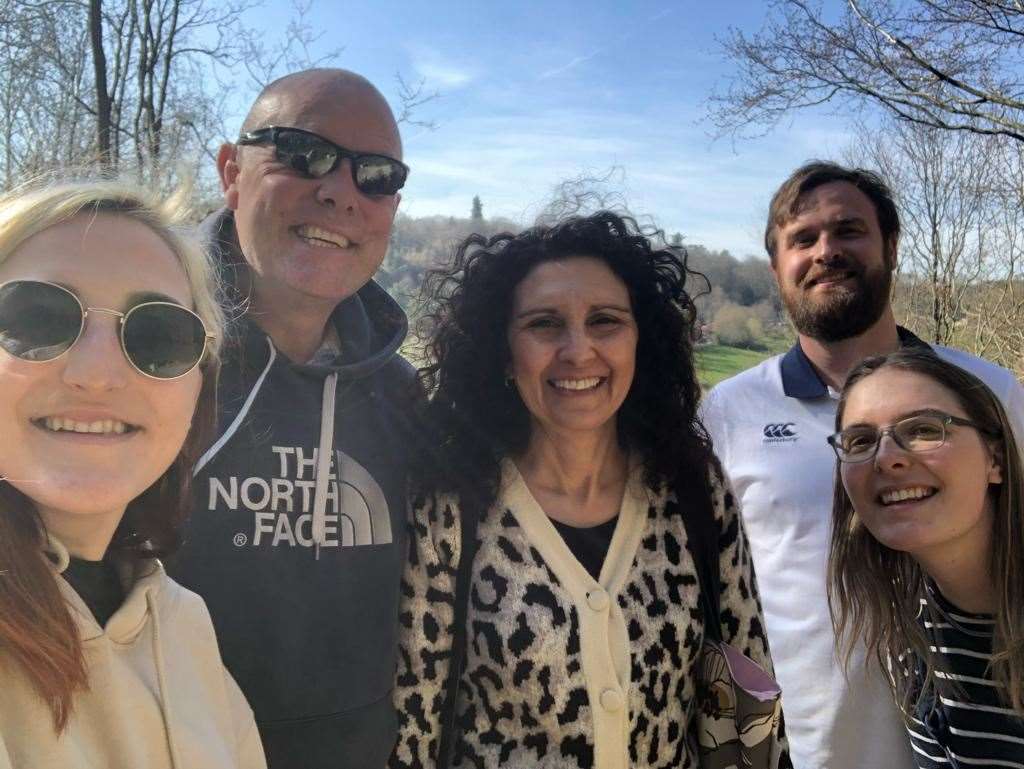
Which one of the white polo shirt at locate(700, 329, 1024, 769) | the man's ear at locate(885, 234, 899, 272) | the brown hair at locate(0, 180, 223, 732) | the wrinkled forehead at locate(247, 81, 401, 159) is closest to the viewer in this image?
the brown hair at locate(0, 180, 223, 732)

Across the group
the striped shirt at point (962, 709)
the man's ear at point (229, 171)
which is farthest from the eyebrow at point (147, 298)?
the striped shirt at point (962, 709)

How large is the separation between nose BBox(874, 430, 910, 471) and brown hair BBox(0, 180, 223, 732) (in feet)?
6.24

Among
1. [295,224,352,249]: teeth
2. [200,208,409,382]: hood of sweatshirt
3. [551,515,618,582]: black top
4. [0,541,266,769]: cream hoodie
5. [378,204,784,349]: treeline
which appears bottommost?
[0,541,266,769]: cream hoodie

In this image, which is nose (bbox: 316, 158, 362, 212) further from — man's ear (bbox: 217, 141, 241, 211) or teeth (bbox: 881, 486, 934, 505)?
teeth (bbox: 881, 486, 934, 505)

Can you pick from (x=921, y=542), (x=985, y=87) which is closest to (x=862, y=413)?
(x=921, y=542)

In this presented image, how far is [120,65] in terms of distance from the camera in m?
8.52

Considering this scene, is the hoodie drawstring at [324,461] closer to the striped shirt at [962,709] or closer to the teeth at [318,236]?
the teeth at [318,236]

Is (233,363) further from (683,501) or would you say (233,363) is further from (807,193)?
(807,193)

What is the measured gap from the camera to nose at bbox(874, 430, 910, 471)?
7.25 feet

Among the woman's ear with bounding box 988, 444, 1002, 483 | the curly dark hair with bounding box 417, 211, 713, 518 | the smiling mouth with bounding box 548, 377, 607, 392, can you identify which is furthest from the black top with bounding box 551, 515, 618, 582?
the woman's ear with bounding box 988, 444, 1002, 483

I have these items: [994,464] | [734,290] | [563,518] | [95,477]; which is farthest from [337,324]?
[734,290]

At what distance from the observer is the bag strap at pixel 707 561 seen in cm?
213

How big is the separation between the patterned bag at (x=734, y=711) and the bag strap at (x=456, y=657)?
678 mm

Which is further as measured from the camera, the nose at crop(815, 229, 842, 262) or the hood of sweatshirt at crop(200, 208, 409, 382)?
the nose at crop(815, 229, 842, 262)
